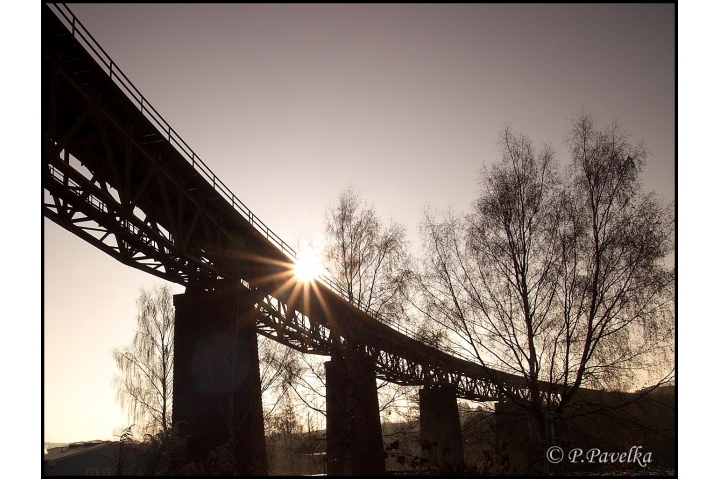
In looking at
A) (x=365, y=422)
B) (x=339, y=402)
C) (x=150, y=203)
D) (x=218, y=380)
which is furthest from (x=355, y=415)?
(x=150, y=203)

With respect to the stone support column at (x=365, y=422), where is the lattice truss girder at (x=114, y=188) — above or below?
above

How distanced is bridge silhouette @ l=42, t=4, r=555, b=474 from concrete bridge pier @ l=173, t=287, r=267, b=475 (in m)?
0.03

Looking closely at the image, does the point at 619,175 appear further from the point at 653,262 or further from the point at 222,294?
the point at 222,294

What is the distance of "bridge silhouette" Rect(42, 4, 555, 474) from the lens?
12.2 meters

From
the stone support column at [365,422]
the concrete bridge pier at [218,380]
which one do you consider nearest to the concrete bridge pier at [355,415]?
the stone support column at [365,422]

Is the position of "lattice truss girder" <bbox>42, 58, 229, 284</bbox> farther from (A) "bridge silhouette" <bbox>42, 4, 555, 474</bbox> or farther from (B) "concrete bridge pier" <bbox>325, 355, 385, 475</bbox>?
(B) "concrete bridge pier" <bbox>325, 355, 385, 475</bbox>

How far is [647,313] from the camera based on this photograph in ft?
43.5

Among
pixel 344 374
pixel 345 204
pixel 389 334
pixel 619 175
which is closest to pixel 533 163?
pixel 619 175

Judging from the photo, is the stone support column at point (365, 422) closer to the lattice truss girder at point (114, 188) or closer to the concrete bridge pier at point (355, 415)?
the concrete bridge pier at point (355, 415)

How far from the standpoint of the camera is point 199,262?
16828 mm

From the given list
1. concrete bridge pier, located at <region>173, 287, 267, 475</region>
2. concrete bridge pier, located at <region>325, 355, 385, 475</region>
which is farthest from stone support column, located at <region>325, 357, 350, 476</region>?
concrete bridge pier, located at <region>173, 287, 267, 475</region>

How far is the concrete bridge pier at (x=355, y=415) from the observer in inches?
703

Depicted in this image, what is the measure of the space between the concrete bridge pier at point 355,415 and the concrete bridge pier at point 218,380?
2.62 m

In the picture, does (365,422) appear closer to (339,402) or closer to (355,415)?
(339,402)
